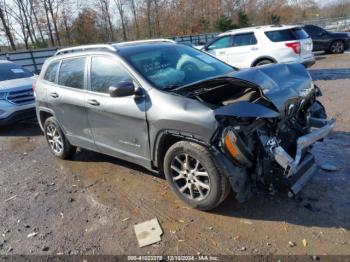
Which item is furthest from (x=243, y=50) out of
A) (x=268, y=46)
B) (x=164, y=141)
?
(x=164, y=141)

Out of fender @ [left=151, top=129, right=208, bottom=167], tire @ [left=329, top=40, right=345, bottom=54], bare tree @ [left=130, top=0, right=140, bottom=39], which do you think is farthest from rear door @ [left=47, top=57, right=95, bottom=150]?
bare tree @ [left=130, top=0, right=140, bottom=39]

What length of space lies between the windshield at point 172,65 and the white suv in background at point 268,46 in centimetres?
579

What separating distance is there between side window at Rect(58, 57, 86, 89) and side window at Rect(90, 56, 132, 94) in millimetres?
294

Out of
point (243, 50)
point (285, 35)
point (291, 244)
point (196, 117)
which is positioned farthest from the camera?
point (243, 50)

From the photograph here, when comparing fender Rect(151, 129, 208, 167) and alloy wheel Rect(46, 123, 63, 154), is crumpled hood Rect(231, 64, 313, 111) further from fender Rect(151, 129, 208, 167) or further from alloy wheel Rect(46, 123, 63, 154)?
alloy wheel Rect(46, 123, 63, 154)

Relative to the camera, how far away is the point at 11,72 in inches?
361

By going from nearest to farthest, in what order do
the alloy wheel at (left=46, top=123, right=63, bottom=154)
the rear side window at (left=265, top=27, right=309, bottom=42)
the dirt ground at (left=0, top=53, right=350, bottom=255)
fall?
1. the dirt ground at (left=0, top=53, right=350, bottom=255)
2. the alloy wheel at (left=46, top=123, right=63, bottom=154)
3. the rear side window at (left=265, top=27, right=309, bottom=42)

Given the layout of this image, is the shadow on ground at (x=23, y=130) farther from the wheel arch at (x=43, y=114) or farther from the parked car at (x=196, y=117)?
the parked car at (x=196, y=117)

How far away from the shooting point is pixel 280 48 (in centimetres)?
984

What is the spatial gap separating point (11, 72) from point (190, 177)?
770 centimetres

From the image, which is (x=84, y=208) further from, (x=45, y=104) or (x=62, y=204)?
(x=45, y=104)

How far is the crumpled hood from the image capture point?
135 inches

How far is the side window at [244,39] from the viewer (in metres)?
10.4

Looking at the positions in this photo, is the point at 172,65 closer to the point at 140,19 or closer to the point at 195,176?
the point at 195,176
